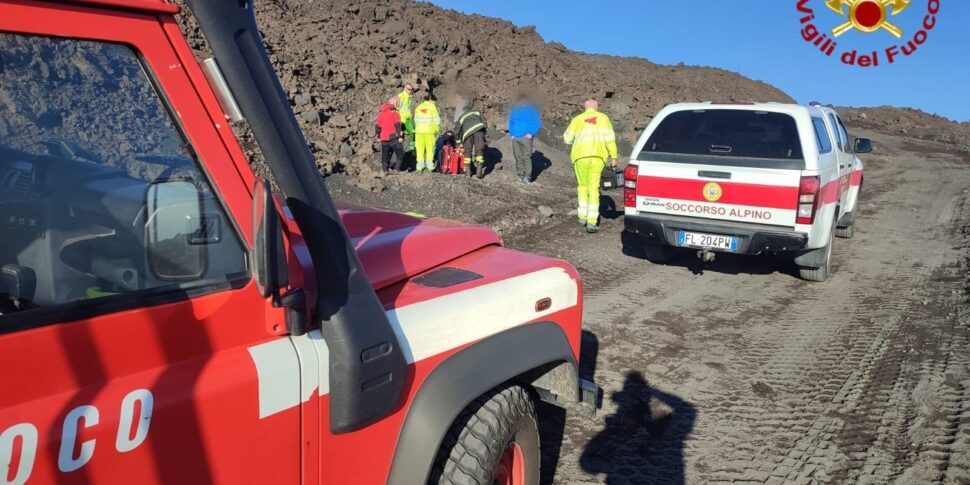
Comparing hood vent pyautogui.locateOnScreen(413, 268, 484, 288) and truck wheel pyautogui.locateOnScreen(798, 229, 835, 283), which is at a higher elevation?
hood vent pyautogui.locateOnScreen(413, 268, 484, 288)

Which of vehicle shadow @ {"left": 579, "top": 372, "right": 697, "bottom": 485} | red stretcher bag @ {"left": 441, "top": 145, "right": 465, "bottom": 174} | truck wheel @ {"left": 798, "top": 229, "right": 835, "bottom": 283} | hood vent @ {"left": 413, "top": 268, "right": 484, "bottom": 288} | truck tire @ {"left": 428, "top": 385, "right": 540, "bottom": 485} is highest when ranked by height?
hood vent @ {"left": 413, "top": 268, "right": 484, "bottom": 288}

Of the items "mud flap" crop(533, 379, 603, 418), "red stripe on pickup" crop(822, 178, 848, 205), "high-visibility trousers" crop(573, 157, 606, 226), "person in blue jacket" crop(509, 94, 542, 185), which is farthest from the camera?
"person in blue jacket" crop(509, 94, 542, 185)

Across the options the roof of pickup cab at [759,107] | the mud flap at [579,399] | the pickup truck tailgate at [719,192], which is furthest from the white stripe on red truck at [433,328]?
the roof of pickup cab at [759,107]

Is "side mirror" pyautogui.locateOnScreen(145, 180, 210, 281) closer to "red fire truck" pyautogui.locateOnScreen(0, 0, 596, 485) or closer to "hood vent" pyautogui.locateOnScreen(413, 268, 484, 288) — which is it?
"red fire truck" pyautogui.locateOnScreen(0, 0, 596, 485)

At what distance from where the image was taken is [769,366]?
5.10m

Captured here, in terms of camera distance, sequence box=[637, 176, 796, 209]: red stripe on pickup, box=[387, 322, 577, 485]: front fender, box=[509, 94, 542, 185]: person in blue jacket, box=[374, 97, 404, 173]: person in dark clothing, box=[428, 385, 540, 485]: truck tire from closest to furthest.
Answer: box=[387, 322, 577, 485]: front fender < box=[428, 385, 540, 485]: truck tire < box=[637, 176, 796, 209]: red stripe on pickup < box=[374, 97, 404, 173]: person in dark clothing < box=[509, 94, 542, 185]: person in blue jacket

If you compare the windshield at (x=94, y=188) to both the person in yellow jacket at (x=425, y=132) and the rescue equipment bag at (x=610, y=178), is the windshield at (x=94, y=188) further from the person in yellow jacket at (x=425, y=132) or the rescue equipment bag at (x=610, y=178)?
the person in yellow jacket at (x=425, y=132)

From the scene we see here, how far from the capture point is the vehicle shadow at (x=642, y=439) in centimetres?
358

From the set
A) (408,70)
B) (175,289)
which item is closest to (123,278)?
(175,289)

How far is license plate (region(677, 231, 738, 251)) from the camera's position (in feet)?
22.8

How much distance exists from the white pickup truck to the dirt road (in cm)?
59

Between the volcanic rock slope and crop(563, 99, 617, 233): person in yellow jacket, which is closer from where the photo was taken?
crop(563, 99, 617, 233): person in yellow jacket

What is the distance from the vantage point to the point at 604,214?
38.7 feet

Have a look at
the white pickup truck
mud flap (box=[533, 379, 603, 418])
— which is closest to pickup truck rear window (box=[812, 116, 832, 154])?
the white pickup truck
